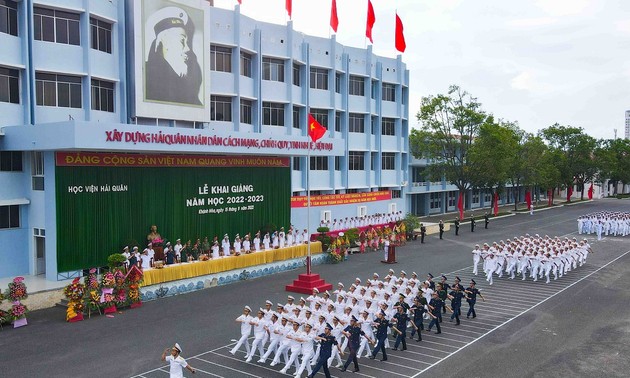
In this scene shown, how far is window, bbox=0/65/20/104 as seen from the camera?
73.3 feet

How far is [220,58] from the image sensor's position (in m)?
32.2

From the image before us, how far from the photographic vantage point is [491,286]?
24062 mm

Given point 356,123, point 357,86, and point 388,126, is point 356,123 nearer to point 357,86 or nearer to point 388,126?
point 357,86

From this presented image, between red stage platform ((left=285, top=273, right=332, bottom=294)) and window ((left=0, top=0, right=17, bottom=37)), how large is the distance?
607 inches

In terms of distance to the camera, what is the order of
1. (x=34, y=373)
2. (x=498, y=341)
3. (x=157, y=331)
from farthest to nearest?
(x=157, y=331), (x=498, y=341), (x=34, y=373)

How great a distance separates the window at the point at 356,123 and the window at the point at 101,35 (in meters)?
21.0

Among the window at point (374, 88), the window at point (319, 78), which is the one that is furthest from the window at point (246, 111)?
the window at point (374, 88)

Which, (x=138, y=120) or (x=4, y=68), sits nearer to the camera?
(x=4, y=68)

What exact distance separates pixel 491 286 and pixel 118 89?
62.9 feet

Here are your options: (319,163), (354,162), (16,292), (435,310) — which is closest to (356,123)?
(354,162)

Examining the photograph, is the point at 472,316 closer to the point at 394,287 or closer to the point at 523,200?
the point at 394,287

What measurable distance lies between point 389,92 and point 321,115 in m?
9.71

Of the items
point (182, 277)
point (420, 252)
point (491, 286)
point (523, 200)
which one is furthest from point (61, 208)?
point (523, 200)

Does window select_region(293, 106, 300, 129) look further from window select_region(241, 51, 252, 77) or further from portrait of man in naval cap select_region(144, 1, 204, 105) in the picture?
portrait of man in naval cap select_region(144, 1, 204, 105)
